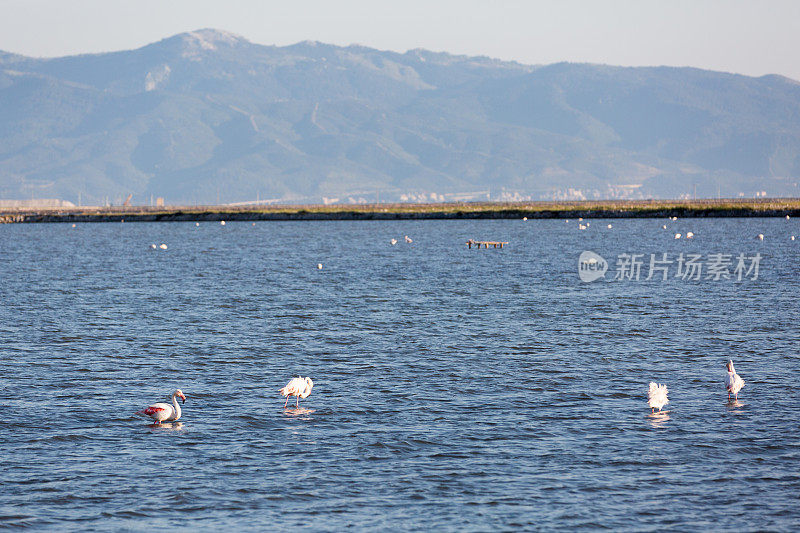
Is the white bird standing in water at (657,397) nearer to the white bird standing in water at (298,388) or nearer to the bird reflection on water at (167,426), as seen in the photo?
the white bird standing in water at (298,388)

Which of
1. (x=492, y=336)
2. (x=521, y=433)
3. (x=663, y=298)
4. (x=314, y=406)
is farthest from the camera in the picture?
(x=663, y=298)

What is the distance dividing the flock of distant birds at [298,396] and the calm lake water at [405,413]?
13.3 inches

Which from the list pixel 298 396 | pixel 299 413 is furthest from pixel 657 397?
pixel 298 396

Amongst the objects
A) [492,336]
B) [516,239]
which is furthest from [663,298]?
[516,239]

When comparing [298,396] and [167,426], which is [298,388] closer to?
[298,396]

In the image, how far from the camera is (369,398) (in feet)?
82.2

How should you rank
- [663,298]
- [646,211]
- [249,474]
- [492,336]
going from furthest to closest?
[646,211] < [663,298] < [492,336] < [249,474]

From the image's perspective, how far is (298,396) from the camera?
80.8ft

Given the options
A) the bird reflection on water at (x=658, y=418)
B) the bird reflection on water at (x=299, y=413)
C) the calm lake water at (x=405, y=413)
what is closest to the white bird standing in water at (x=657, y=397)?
the bird reflection on water at (x=658, y=418)

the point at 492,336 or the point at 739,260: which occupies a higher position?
the point at 739,260

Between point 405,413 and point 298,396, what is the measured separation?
2914 millimetres

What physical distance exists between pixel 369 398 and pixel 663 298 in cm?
2843

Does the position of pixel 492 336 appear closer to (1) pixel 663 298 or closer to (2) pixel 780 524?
(1) pixel 663 298

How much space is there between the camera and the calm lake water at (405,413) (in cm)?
1716
